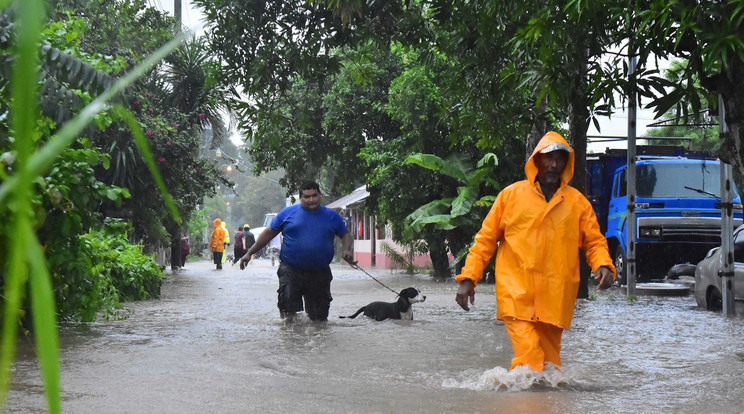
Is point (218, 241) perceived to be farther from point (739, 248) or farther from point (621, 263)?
point (739, 248)

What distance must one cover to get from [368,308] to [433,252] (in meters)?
12.7

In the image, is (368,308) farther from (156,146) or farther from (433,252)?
(433,252)

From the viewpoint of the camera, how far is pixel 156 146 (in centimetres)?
2144

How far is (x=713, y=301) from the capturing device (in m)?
13.9

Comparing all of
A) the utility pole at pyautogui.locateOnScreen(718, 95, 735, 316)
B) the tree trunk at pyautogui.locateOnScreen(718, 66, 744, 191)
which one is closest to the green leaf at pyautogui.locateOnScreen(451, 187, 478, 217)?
the utility pole at pyautogui.locateOnScreen(718, 95, 735, 316)

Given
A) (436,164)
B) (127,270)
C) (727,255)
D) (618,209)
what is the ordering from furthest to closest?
(436,164)
(618,209)
(127,270)
(727,255)

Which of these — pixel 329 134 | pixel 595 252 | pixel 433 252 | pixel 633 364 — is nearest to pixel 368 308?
pixel 633 364

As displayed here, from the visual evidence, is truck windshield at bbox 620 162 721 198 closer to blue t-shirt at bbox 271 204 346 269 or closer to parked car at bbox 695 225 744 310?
parked car at bbox 695 225 744 310

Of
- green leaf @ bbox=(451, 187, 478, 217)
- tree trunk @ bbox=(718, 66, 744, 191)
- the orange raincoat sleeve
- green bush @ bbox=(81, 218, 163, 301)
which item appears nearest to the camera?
the orange raincoat sleeve

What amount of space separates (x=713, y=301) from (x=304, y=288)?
662 cm

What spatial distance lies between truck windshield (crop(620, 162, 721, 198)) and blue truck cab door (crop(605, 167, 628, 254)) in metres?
0.21

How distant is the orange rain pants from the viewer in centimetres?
631

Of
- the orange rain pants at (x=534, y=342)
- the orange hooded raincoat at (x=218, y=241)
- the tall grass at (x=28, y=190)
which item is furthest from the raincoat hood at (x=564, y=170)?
the orange hooded raincoat at (x=218, y=241)

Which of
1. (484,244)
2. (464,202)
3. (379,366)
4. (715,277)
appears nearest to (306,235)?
(379,366)
